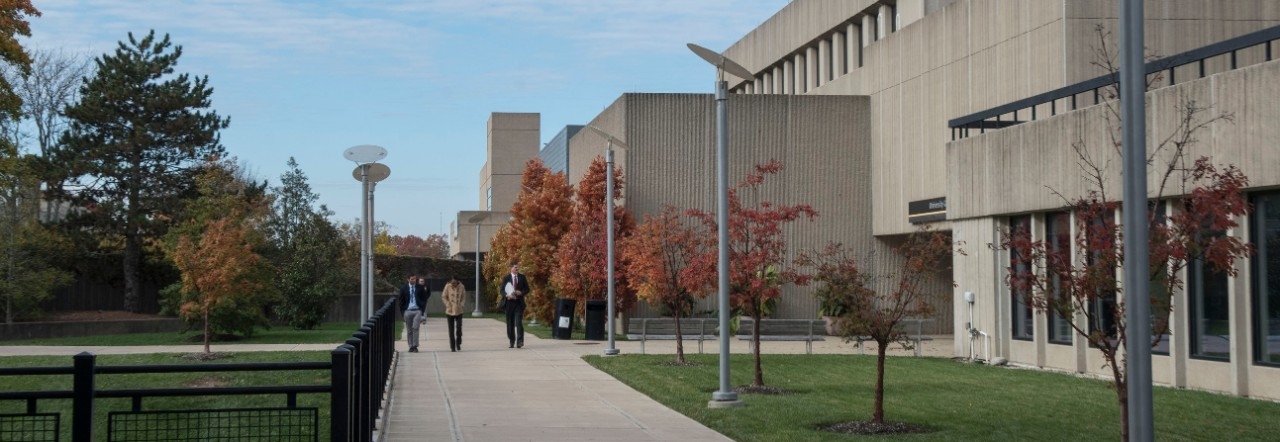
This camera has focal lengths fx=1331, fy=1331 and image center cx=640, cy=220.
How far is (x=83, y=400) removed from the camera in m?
7.93

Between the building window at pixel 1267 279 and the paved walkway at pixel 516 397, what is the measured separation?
25.9 ft

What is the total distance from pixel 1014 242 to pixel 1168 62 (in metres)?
7.73

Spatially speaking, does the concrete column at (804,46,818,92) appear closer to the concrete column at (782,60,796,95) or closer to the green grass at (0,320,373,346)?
the concrete column at (782,60,796,95)

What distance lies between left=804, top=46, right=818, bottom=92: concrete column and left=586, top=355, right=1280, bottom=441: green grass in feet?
66.9

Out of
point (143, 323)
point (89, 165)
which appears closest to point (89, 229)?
point (89, 165)

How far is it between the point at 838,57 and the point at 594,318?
1297 centimetres

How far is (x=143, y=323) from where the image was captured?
4016 centimetres

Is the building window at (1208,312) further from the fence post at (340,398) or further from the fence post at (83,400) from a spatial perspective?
the fence post at (83,400)

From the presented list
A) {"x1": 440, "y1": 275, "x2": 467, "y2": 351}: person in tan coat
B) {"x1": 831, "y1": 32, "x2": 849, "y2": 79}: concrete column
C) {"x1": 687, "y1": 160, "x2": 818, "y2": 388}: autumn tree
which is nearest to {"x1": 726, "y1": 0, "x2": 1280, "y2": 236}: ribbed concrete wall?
{"x1": 831, "y1": 32, "x2": 849, "y2": 79}: concrete column

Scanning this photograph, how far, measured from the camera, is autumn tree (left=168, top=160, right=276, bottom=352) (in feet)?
89.4

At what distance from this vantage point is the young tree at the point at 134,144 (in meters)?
42.3

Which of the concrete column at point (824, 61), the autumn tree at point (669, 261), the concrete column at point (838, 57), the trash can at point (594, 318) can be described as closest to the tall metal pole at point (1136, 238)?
the autumn tree at point (669, 261)

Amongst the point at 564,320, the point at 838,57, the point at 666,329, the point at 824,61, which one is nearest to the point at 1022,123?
the point at 666,329

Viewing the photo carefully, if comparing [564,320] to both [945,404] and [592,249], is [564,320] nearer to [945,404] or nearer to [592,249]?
[592,249]
